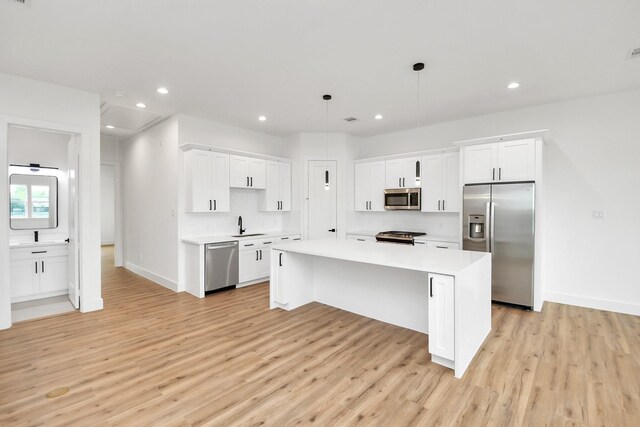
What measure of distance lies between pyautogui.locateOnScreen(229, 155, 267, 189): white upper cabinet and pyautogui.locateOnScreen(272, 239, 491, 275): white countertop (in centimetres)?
200

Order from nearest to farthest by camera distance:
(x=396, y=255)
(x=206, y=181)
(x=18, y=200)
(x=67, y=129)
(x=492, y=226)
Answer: (x=396, y=255) → (x=67, y=129) → (x=492, y=226) → (x=18, y=200) → (x=206, y=181)

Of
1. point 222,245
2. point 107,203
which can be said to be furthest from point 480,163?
point 107,203

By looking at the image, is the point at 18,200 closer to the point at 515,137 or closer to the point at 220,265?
the point at 220,265

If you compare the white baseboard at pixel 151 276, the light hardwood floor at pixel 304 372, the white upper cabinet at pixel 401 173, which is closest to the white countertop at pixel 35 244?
the light hardwood floor at pixel 304 372

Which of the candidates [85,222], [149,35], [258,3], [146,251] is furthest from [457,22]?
[146,251]

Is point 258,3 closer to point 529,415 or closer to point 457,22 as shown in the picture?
point 457,22

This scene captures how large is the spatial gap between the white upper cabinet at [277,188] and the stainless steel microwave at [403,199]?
2.01m

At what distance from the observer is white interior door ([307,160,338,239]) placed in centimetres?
630

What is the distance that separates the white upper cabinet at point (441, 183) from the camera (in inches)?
203

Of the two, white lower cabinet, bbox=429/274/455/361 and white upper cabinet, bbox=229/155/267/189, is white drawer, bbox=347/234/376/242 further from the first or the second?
white lower cabinet, bbox=429/274/455/361

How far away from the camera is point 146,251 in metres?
5.99

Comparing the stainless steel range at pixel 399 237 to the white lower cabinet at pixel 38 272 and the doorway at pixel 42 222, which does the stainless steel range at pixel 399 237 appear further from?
the white lower cabinet at pixel 38 272

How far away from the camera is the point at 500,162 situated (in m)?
4.39

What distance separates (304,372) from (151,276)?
14.4ft
